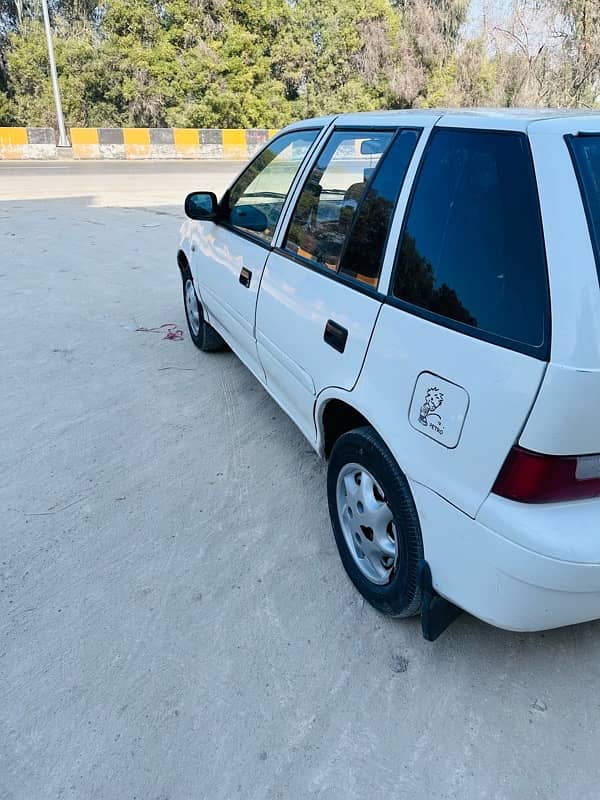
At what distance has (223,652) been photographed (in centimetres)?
224

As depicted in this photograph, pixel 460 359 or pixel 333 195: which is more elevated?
pixel 333 195

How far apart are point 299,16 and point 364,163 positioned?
108 feet

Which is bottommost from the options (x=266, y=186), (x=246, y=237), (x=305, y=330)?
(x=305, y=330)

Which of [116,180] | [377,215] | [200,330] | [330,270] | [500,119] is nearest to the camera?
[500,119]

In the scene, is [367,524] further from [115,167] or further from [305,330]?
[115,167]

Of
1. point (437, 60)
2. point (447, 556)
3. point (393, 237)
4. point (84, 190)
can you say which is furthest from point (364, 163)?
point (437, 60)

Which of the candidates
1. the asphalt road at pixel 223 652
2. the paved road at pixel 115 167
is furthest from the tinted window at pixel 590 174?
the paved road at pixel 115 167

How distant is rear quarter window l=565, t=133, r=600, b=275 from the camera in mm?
1567

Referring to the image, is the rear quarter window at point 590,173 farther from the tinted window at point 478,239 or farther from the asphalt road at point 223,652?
the asphalt road at point 223,652

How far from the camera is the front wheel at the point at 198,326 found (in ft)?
15.6

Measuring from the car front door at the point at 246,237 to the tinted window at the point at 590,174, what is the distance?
1.62 m

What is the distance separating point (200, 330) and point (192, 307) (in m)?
0.22

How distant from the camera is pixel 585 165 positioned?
5.39ft

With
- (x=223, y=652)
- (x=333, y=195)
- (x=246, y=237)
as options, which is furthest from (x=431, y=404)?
(x=246, y=237)
